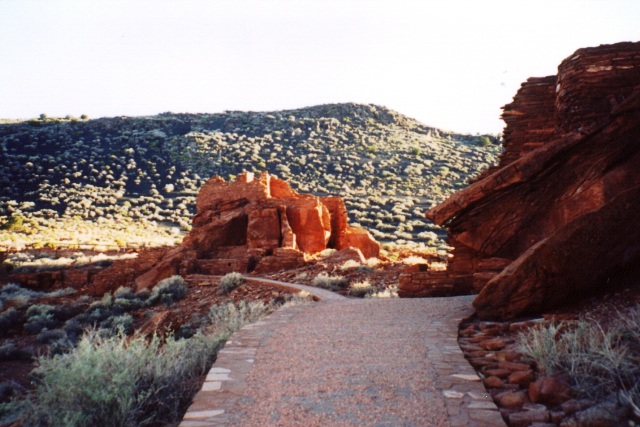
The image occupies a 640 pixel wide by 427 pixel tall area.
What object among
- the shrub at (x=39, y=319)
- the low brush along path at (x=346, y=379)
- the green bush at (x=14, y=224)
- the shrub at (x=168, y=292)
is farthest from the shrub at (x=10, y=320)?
the green bush at (x=14, y=224)

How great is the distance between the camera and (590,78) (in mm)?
7629

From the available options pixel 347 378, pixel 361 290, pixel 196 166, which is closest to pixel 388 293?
pixel 361 290

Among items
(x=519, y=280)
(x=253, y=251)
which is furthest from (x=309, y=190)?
(x=519, y=280)

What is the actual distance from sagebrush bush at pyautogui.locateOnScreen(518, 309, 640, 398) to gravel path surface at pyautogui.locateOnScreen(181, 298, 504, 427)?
65 centimetres

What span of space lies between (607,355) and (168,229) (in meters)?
35.4

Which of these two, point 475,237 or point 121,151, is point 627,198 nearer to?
point 475,237

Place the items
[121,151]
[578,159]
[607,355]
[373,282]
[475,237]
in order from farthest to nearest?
1. [121,151]
2. [373,282]
3. [475,237]
4. [578,159]
5. [607,355]

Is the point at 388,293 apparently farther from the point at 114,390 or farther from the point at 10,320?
the point at 10,320

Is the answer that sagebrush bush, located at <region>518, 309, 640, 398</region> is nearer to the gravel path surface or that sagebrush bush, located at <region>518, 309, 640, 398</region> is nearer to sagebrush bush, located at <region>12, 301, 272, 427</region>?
the gravel path surface

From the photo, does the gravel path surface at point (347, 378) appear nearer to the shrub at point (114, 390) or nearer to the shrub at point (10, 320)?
the shrub at point (114, 390)

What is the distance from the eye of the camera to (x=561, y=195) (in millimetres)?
7625

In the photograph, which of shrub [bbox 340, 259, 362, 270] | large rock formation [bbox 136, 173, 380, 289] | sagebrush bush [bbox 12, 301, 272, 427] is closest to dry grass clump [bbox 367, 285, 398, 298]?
shrub [bbox 340, 259, 362, 270]

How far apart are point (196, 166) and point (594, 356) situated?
155ft

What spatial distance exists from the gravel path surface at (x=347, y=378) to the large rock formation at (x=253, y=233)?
11984 mm
